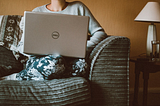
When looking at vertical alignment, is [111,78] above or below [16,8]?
below

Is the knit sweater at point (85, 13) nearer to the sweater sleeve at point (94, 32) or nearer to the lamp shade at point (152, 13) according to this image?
the sweater sleeve at point (94, 32)

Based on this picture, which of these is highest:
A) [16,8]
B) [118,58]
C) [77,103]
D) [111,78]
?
[16,8]

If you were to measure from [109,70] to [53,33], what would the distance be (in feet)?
1.14

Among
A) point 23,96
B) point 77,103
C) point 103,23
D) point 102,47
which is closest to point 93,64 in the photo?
point 102,47

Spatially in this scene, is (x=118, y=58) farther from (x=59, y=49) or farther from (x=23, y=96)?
(x=23, y=96)

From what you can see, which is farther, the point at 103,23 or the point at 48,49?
the point at 103,23

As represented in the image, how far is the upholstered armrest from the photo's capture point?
0.91m

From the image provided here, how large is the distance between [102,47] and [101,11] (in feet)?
3.16

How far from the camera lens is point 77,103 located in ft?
2.72

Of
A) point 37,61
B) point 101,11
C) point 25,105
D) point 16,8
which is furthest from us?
point 101,11

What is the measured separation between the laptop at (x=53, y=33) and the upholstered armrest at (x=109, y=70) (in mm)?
131

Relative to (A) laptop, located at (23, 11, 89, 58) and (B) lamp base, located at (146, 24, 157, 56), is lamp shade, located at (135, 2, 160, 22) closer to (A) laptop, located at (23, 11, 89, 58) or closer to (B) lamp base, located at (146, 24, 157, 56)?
(B) lamp base, located at (146, 24, 157, 56)

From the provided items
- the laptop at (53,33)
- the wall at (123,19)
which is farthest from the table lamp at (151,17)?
the laptop at (53,33)

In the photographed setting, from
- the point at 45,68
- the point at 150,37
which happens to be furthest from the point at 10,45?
the point at 150,37
